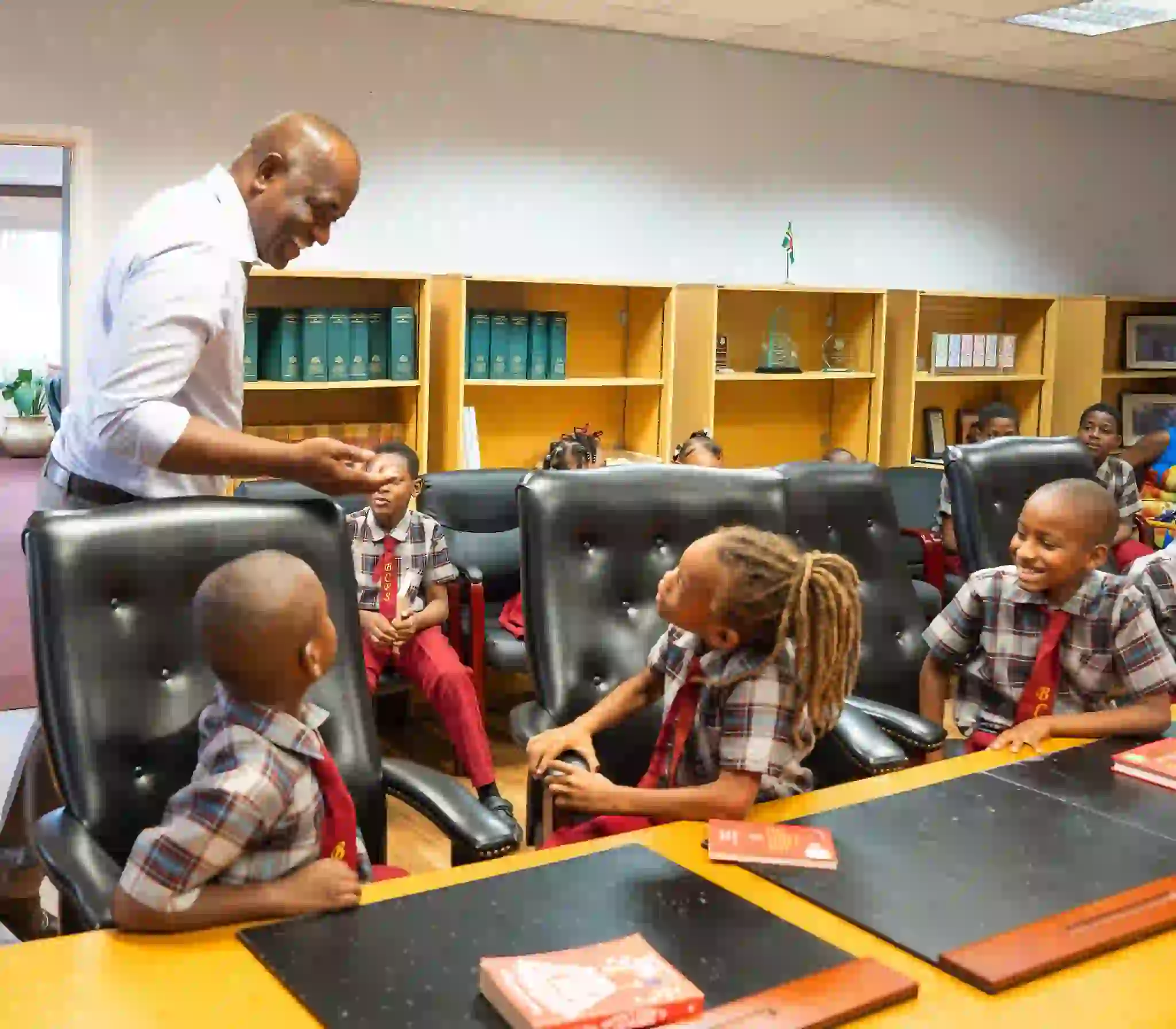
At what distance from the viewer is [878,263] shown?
633 cm

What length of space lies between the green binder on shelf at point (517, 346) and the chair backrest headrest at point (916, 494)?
5.15 ft

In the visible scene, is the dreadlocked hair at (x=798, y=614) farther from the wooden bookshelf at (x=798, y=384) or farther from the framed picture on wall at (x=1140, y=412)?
the framed picture on wall at (x=1140, y=412)

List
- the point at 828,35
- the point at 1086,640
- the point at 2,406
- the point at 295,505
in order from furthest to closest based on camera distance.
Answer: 1. the point at 2,406
2. the point at 828,35
3. the point at 1086,640
4. the point at 295,505

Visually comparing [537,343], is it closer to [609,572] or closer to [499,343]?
[499,343]

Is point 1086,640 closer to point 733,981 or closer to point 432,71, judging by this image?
point 733,981

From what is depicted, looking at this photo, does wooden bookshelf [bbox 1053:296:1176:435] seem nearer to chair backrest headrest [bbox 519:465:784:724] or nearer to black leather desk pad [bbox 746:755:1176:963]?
chair backrest headrest [bbox 519:465:784:724]

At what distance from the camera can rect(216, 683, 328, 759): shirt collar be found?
58.1 inches

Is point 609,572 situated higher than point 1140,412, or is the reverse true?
point 1140,412

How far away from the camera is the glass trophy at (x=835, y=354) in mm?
6137

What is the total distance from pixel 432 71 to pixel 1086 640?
3.76m

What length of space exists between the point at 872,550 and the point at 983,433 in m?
3.38

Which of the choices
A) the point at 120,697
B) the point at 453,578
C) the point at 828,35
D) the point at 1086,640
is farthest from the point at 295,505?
Answer: the point at 828,35

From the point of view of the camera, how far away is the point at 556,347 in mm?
5293

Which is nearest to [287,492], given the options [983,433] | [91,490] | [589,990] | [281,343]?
[281,343]
